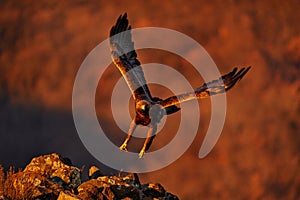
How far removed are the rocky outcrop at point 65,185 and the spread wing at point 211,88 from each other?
3.41 metres

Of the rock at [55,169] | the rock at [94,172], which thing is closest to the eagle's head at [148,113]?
the rock at [94,172]

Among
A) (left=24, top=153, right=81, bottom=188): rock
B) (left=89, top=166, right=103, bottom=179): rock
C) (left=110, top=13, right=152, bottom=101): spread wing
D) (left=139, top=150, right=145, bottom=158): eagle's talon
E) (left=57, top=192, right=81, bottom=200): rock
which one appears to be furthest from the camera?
(left=110, top=13, right=152, bottom=101): spread wing

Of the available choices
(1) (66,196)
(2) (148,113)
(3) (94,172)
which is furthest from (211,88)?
(1) (66,196)

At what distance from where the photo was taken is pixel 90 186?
69.6 ft

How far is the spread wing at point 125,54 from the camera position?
87.4 feet

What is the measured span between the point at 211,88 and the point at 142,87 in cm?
308

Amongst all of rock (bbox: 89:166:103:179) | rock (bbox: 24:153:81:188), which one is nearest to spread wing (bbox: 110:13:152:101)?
rock (bbox: 89:166:103:179)

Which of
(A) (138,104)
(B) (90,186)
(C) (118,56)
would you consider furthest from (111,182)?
(C) (118,56)

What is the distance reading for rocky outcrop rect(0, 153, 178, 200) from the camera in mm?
21094

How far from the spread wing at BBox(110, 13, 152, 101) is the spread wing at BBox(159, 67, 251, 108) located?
200 centimetres

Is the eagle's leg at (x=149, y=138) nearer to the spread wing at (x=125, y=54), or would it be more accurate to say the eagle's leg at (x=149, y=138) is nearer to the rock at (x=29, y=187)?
the spread wing at (x=125, y=54)

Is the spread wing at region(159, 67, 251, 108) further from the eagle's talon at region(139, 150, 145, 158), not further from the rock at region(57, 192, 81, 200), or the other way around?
the rock at region(57, 192, 81, 200)

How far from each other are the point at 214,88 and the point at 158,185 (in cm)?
473

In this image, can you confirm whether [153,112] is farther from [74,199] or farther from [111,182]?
[74,199]
